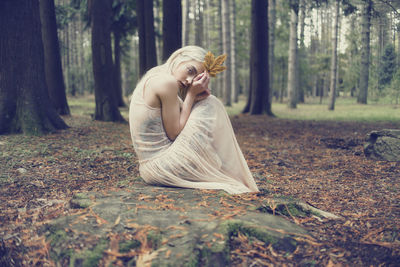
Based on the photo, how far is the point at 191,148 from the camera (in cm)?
384

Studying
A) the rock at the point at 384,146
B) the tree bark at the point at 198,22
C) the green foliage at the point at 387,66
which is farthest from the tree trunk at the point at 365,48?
the tree bark at the point at 198,22

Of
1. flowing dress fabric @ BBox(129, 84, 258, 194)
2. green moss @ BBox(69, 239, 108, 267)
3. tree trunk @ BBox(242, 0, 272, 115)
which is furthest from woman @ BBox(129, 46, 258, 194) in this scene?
tree trunk @ BBox(242, 0, 272, 115)

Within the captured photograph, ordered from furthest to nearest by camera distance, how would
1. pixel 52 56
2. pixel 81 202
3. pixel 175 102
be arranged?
pixel 52 56
pixel 175 102
pixel 81 202

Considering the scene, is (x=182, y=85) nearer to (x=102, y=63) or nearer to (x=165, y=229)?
(x=165, y=229)

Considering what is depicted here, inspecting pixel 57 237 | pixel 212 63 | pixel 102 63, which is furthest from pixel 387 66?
pixel 57 237

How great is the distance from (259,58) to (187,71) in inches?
398

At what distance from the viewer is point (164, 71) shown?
3.92 metres

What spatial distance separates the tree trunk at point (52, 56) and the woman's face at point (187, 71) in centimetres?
888

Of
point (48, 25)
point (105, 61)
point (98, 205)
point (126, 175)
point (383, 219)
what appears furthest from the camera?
point (48, 25)

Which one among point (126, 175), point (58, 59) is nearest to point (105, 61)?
point (58, 59)

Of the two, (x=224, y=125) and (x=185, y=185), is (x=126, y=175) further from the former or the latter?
(x=224, y=125)

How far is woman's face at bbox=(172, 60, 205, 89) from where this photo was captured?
3.84m

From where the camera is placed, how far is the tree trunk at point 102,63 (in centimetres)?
1041

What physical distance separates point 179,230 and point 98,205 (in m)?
0.91
